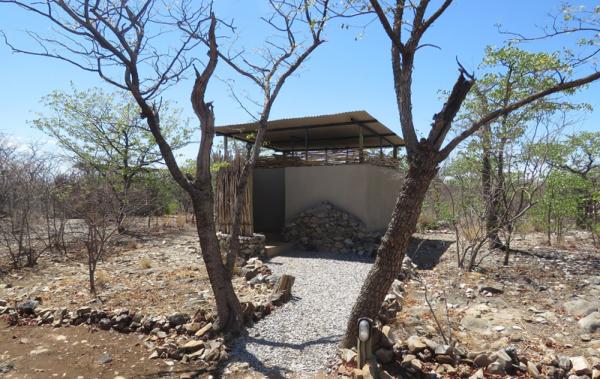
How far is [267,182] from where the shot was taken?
10867 mm

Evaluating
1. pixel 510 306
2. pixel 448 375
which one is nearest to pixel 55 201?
pixel 448 375

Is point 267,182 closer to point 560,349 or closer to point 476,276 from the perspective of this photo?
point 476,276

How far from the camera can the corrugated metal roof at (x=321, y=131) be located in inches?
371

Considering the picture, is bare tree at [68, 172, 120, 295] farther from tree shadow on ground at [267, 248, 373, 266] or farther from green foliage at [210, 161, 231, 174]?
tree shadow on ground at [267, 248, 373, 266]

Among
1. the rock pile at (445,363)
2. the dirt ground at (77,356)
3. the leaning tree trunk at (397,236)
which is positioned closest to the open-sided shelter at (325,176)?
the dirt ground at (77,356)

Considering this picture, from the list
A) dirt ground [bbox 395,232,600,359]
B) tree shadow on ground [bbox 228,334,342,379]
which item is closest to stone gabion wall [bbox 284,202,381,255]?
dirt ground [bbox 395,232,600,359]

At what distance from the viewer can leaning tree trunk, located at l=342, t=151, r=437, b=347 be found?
120 inches

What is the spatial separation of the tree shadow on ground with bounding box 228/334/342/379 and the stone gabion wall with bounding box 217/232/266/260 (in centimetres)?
376

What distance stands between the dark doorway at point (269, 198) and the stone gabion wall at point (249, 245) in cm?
286

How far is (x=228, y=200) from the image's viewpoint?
8078 mm

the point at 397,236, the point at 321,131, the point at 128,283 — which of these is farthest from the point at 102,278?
the point at 321,131

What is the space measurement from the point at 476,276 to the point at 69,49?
21.7 ft

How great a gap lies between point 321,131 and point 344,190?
2.40 meters

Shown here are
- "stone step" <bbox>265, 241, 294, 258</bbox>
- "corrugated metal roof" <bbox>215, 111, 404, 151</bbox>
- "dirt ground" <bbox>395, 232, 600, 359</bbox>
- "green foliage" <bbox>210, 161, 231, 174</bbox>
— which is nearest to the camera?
"dirt ground" <bbox>395, 232, 600, 359</bbox>
